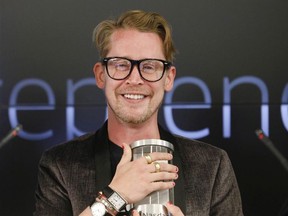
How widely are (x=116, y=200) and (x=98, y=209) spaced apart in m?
0.07

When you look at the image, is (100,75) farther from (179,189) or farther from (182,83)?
(182,83)

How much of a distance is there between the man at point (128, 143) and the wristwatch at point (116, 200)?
25 cm

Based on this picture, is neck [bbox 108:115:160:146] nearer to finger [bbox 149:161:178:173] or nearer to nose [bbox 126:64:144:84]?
nose [bbox 126:64:144:84]

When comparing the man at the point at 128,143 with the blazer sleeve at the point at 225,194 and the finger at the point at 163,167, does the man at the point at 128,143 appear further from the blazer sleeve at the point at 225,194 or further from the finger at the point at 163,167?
the finger at the point at 163,167

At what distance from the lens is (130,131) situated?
73.0 inches

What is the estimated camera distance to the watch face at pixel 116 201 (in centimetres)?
147

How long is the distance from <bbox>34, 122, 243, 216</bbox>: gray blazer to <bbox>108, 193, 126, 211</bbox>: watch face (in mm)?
316

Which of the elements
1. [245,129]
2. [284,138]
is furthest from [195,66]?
[284,138]

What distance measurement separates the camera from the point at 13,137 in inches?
114

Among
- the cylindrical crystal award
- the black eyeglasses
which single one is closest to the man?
the black eyeglasses

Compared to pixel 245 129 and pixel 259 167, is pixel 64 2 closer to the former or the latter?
pixel 245 129

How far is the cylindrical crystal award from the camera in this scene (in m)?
1.33

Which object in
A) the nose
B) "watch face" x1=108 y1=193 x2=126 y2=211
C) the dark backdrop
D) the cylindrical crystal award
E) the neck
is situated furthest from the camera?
the dark backdrop

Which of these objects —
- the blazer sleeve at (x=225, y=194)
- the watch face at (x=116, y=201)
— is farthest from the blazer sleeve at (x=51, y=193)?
the blazer sleeve at (x=225, y=194)
